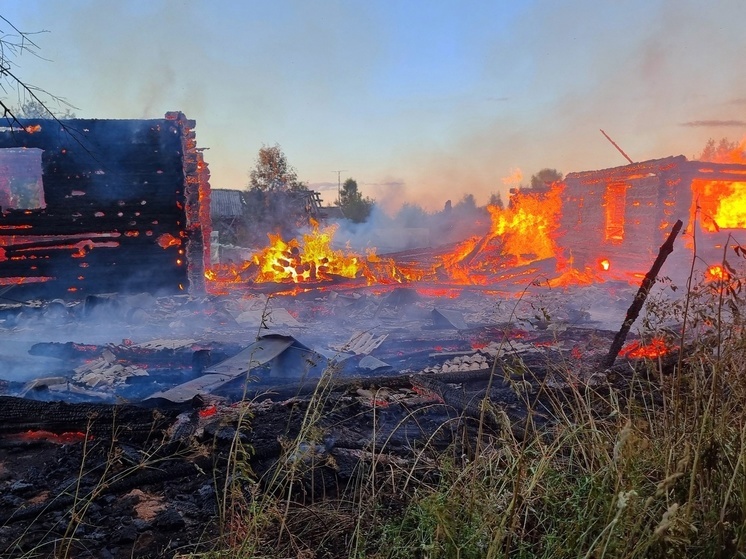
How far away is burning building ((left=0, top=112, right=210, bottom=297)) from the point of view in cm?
1309

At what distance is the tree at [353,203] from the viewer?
47.2 m

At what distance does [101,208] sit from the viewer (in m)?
13.6

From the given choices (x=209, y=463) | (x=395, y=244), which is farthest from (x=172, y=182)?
(x=395, y=244)

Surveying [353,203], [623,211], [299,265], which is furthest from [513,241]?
[353,203]

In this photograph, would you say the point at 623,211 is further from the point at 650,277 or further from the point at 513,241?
the point at 650,277

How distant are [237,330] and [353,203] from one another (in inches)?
1519

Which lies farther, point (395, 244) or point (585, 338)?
point (395, 244)

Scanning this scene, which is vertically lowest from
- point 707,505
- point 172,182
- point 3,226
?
point 707,505

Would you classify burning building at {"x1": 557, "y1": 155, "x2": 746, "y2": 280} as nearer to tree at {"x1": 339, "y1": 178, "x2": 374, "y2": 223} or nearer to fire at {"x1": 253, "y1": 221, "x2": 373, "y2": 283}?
fire at {"x1": 253, "y1": 221, "x2": 373, "y2": 283}

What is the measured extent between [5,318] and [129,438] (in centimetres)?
943

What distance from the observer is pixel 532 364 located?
751 centimetres

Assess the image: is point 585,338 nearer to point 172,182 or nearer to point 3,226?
point 172,182

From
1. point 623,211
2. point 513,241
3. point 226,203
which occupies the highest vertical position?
point 226,203

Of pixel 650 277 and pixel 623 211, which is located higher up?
pixel 623 211
